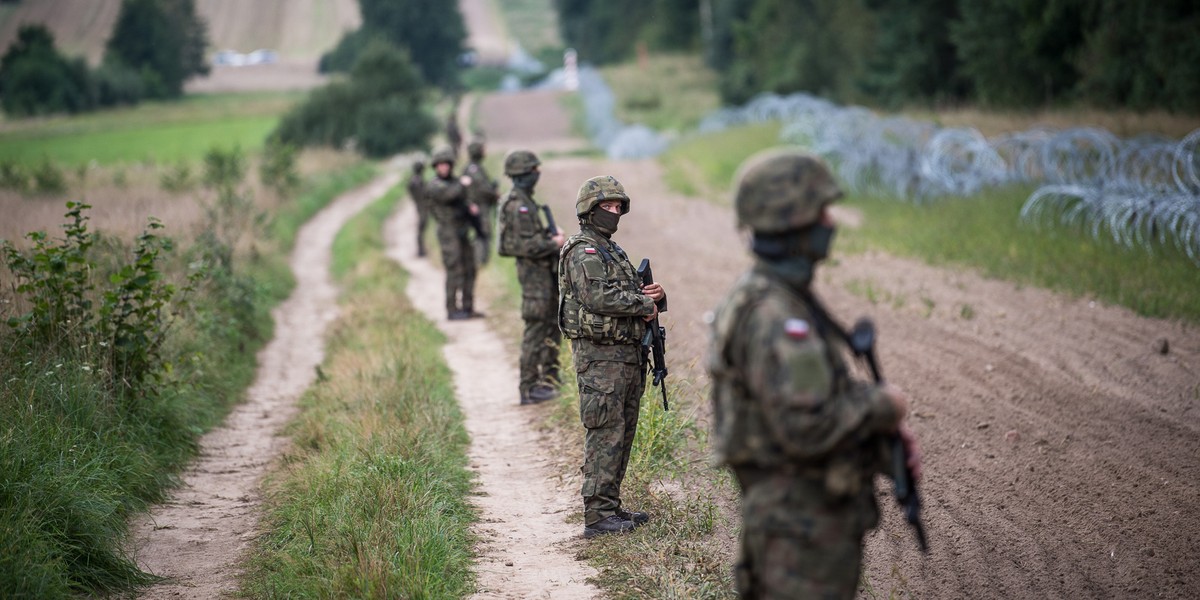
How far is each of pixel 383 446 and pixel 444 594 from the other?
7.97ft

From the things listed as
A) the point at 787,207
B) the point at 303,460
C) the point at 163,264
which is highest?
the point at 787,207

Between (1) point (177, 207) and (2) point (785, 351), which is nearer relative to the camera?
(2) point (785, 351)

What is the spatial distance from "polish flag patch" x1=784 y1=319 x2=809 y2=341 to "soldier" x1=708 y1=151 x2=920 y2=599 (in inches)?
1.4

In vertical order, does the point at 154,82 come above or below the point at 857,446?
above

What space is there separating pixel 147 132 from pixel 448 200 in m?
38.0

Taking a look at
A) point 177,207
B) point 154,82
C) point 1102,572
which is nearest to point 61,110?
point 154,82

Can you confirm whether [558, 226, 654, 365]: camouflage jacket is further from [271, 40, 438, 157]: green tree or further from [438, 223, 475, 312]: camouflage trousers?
[271, 40, 438, 157]: green tree

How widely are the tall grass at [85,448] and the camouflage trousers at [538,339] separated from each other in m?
2.91

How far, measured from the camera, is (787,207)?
151 inches

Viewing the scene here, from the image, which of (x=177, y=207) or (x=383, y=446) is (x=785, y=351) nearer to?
(x=383, y=446)

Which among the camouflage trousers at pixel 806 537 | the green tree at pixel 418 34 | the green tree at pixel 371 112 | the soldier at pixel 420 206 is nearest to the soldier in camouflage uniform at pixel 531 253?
the camouflage trousers at pixel 806 537

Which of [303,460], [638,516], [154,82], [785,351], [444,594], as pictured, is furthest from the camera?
[154,82]

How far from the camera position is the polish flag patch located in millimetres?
3633

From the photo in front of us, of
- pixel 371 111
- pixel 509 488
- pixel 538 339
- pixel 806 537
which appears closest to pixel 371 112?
pixel 371 111
